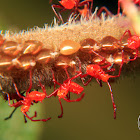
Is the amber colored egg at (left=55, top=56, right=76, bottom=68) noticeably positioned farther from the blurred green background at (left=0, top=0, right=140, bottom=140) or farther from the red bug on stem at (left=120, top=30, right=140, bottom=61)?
the blurred green background at (left=0, top=0, right=140, bottom=140)

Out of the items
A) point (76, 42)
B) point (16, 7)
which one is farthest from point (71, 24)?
point (16, 7)

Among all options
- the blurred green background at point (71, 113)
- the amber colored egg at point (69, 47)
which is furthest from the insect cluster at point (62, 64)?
the blurred green background at point (71, 113)

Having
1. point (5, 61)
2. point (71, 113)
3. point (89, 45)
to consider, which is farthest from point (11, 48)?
point (71, 113)

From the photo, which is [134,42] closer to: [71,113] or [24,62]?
[24,62]

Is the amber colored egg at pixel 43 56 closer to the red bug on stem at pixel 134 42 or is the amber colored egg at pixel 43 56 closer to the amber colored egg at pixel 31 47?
the amber colored egg at pixel 31 47

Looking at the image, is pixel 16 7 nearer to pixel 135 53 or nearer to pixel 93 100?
pixel 93 100

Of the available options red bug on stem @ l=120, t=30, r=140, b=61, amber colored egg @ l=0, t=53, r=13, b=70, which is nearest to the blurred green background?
red bug on stem @ l=120, t=30, r=140, b=61
